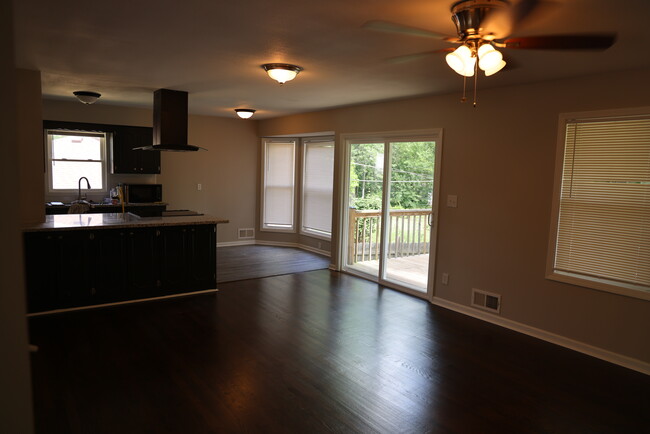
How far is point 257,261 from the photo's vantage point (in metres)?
7.24

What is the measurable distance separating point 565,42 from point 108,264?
4.71m

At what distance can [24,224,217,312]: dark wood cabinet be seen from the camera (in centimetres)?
431

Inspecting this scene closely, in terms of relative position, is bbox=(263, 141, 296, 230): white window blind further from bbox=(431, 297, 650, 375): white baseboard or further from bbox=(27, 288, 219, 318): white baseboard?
bbox=(431, 297, 650, 375): white baseboard

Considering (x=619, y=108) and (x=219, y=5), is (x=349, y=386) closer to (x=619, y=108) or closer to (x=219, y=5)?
(x=219, y=5)

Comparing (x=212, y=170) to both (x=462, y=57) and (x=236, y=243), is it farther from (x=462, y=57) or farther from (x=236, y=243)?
(x=462, y=57)

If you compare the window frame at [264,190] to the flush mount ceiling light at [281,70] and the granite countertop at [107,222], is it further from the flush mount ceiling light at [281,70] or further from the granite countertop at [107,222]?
the flush mount ceiling light at [281,70]

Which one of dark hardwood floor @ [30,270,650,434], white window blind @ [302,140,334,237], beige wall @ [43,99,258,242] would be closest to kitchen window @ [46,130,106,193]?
beige wall @ [43,99,258,242]

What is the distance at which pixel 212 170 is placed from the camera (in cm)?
829

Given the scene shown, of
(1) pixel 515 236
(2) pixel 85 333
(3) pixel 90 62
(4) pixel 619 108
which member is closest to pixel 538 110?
(4) pixel 619 108

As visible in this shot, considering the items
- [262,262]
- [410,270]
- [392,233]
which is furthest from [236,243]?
[410,270]

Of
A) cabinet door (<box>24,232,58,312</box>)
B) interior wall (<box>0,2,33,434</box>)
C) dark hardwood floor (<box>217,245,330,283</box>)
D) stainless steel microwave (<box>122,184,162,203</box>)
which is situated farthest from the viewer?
stainless steel microwave (<box>122,184,162,203</box>)

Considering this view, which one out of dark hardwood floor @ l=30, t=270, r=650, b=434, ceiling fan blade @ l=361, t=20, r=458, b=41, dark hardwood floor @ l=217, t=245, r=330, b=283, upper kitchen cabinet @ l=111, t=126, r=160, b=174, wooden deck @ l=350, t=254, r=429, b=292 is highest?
ceiling fan blade @ l=361, t=20, r=458, b=41

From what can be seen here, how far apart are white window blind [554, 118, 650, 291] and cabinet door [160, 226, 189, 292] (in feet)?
13.6

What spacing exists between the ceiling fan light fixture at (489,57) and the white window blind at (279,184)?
6386 mm
